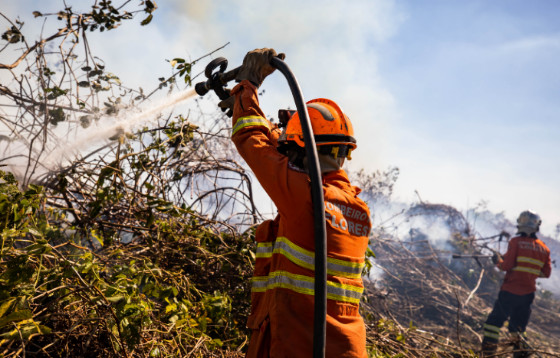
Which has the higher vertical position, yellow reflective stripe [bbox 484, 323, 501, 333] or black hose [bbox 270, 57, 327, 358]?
yellow reflective stripe [bbox 484, 323, 501, 333]

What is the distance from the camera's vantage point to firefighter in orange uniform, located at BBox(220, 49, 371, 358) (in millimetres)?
1751

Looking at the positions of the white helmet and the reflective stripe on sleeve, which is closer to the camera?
the reflective stripe on sleeve

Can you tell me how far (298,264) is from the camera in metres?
1.80

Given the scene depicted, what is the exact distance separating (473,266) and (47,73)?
44.6ft

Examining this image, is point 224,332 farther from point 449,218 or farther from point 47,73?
point 449,218

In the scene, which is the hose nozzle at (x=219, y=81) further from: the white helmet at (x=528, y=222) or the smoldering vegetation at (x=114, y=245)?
the white helmet at (x=528, y=222)

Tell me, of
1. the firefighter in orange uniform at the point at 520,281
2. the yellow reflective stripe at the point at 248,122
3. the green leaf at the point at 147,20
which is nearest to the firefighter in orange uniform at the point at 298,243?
the yellow reflective stripe at the point at 248,122

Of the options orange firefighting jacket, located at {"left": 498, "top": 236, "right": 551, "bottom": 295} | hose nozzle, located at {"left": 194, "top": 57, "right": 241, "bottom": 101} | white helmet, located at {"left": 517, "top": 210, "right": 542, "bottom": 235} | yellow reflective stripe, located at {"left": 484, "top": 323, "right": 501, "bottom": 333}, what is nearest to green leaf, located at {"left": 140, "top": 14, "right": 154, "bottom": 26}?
hose nozzle, located at {"left": 194, "top": 57, "right": 241, "bottom": 101}

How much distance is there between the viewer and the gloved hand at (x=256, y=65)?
2.24 metres

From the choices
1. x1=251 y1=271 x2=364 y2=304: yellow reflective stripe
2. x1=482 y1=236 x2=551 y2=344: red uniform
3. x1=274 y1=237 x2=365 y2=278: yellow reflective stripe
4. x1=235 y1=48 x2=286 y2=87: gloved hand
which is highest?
x1=482 y1=236 x2=551 y2=344: red uniform

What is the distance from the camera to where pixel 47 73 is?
11.6ft

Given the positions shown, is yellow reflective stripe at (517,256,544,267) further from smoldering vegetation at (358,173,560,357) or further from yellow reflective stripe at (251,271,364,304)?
yellow reflective stripe at (251,271,364,304)

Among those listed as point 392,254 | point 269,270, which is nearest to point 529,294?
point 392,254

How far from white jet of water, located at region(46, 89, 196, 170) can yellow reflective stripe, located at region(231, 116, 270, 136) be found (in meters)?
1.64
